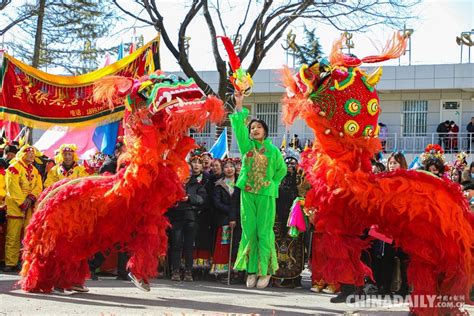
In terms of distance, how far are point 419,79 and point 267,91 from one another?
207 inches

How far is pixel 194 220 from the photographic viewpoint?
8781 millimetres

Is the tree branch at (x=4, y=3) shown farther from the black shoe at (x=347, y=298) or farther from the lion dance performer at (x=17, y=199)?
the black shoe at (x=347, y=298)

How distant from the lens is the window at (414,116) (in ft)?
80.8

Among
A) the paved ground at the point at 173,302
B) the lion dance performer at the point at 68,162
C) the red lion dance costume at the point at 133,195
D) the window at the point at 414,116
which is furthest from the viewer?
the window at the point at 414,116

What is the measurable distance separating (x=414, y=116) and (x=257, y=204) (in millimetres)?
18329

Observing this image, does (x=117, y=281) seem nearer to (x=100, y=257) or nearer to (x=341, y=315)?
(x=100, y=257)

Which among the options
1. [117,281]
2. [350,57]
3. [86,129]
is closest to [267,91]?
[86,129]

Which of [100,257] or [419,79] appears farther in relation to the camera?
[419,79]

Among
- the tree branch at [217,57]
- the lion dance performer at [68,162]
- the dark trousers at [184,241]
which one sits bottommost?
the dark trousers at [184,241]

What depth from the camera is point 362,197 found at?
574cm

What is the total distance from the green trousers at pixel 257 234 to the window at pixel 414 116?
1774 centimetres

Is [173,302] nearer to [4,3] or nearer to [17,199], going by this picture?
[17,199]

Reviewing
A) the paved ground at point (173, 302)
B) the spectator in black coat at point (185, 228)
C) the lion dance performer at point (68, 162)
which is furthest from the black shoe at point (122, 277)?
the lion dance performer at point (68, 162)

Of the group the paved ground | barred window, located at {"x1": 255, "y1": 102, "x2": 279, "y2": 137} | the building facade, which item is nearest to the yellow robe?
the paved ground
